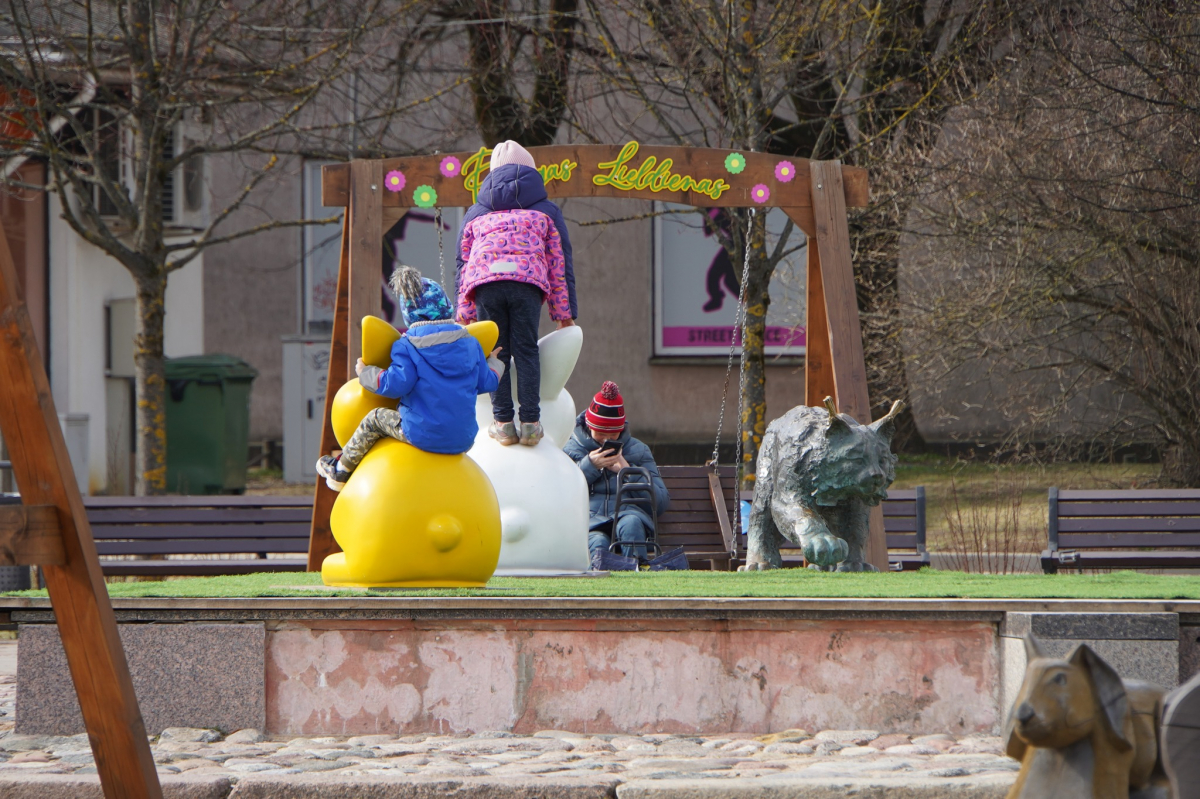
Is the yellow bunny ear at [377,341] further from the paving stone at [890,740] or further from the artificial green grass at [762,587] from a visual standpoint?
the paving stone at [890,740]

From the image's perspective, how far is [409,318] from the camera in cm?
671

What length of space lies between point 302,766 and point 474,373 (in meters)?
2.16

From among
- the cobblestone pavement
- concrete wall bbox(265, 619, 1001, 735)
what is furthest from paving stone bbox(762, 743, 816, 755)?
→ concrete wall bbox(265, 619, 1001, 735)

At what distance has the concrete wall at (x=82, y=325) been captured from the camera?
19.2 meters

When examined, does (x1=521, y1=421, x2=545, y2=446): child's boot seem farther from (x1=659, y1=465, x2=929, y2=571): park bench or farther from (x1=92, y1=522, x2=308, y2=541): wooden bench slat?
(x1=92, y1=522, x2=308, y2=541): wooden bench slat

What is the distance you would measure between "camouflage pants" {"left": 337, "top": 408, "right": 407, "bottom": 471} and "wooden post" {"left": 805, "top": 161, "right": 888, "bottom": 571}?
3.32 m

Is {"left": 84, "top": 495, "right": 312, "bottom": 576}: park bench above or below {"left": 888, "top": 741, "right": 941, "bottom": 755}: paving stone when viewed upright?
above

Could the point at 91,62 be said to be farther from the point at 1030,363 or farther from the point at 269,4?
the point at 1030,363

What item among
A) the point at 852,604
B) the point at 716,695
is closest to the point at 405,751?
the point at 716,695

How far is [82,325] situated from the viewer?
771 inches

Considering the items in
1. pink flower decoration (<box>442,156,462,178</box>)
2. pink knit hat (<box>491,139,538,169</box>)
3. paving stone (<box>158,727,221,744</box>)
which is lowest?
paving stone (<box>158,727,221,744</box>)

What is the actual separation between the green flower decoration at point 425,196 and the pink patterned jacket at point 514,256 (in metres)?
0.90

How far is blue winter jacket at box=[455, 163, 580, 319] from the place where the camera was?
7.77 m

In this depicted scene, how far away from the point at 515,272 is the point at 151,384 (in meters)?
6.52
